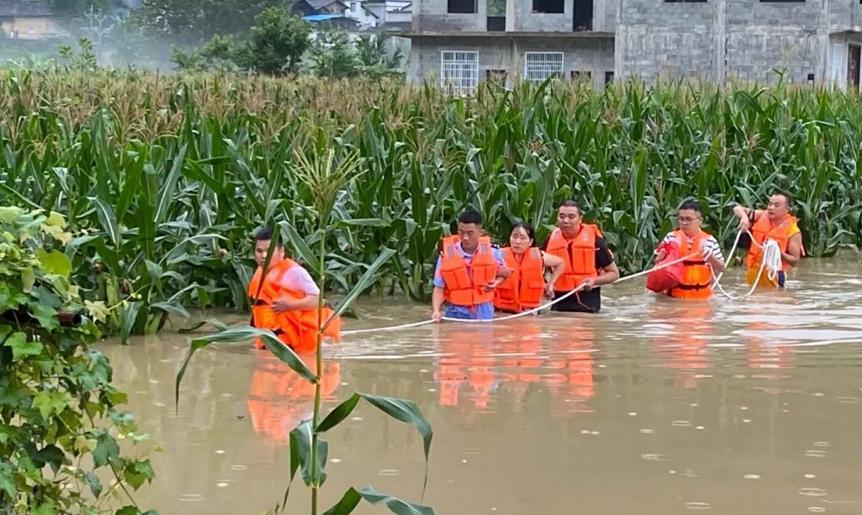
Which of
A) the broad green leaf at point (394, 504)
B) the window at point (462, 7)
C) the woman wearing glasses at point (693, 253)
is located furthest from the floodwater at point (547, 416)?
the window at point (462, 7)

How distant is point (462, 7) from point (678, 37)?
7243 mm

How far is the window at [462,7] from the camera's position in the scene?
147 ft

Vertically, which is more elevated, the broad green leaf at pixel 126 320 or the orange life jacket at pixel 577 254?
the orange life jacket at pixel 577 254

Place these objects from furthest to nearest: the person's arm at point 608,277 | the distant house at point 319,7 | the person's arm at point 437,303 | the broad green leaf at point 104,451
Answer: the distant house at point 319,7 < the person's arm at point 608,277 < the person's arm at point 437,303 < the broad green leaf at point 104,451

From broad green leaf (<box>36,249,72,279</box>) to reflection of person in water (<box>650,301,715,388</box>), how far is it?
18.1ft

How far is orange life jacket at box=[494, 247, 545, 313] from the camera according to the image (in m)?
12.1

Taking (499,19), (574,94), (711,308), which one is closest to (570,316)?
(711,308)

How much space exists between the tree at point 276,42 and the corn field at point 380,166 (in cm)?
2804

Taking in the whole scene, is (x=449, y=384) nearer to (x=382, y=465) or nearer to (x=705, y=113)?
(x=382, y=465)

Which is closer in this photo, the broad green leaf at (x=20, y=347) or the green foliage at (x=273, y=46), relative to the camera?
the broad green leaf at (x=20, y=347)

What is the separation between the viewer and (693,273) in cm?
1323

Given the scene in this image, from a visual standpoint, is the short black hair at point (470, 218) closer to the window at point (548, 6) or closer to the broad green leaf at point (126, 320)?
the broad green leaf at point (126, 320)

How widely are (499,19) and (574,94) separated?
2932 cm

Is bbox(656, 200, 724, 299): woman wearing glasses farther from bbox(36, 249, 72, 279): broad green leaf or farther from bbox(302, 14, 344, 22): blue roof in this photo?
bbox(302, 14, 344, 22): blue roof
